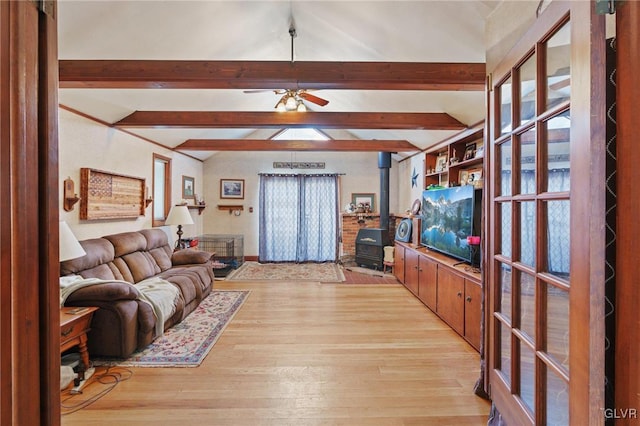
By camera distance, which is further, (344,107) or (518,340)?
(344,107)

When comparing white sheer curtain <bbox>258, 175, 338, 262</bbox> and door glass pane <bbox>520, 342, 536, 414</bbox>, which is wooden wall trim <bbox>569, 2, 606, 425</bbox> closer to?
door glass pane <bbox>520, 342, 536, 414</bbox>

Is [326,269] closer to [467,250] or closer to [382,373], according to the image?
[467,250]

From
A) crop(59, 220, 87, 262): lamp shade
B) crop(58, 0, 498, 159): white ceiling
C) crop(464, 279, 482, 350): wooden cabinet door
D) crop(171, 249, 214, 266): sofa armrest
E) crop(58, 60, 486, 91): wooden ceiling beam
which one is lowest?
crop(464, 279, 482, 350): wooden cabinet door

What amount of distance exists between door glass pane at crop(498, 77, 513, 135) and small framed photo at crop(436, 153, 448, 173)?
3.14m

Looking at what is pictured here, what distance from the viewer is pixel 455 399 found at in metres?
2.07

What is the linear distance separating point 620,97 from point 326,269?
566 centimetres

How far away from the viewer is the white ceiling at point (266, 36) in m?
2.28

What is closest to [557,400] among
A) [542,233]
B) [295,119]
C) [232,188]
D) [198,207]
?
[542,233]

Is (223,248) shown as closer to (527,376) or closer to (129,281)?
(129,281)

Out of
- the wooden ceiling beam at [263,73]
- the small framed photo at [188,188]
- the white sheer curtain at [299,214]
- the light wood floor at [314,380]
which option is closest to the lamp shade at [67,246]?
the light wood floor at [314,380]

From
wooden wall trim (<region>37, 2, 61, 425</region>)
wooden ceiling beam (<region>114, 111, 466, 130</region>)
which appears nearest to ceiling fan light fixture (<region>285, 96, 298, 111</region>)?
wooden ceiling beam (<region>114, 111, 466, 130</region>)

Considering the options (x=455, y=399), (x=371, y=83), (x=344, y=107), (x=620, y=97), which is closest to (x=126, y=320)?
(x=455, y=399)

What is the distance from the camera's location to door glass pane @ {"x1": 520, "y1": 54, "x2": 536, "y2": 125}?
124 cm

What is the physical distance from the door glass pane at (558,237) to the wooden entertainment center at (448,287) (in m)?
1.62
